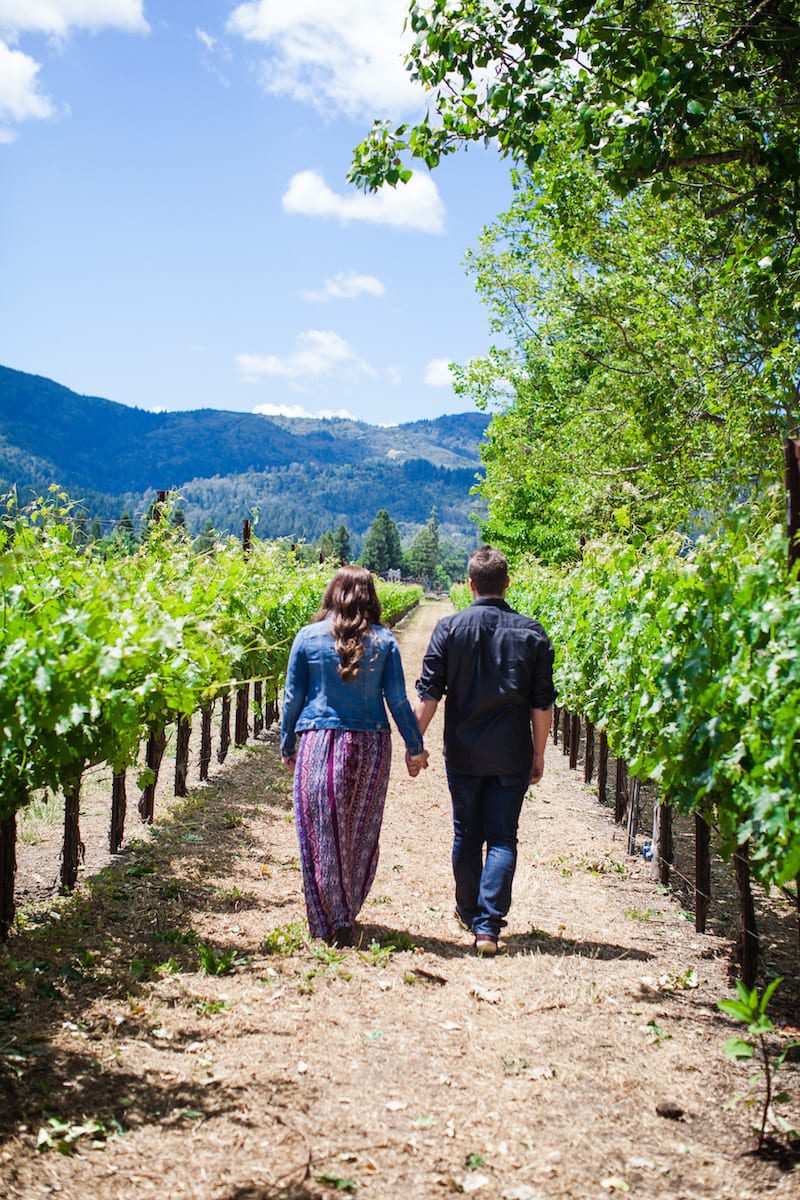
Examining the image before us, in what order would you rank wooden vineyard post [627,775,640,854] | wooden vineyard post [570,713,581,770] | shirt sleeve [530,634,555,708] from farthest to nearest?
wooden vineyard post [570,713,581,770], wooden vineyard post [627,775,640,854], shirt sleeve [530,634,555,708]

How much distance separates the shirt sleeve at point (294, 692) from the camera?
473 cm

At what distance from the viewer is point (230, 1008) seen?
402cm

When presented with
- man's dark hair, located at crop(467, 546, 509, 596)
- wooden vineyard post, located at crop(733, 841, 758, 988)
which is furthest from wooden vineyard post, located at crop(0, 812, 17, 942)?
wooden vineyard post, located at crop(733, 841, 758, 988)

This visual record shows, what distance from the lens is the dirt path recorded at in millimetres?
2834

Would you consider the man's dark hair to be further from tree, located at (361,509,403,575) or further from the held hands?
tree, located at (361,509,403,575)

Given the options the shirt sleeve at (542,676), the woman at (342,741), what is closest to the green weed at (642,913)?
the shirt sleeve at (542,676)

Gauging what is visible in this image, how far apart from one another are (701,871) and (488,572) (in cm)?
201

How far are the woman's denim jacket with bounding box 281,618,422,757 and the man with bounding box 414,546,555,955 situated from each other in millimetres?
222

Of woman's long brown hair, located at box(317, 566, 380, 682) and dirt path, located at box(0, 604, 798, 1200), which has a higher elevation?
woman's long brown hair, located at box(317, 566, 380, 682)

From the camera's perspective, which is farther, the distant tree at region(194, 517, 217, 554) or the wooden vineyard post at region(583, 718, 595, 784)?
the distant tree at region(194, 517, 217, 554)

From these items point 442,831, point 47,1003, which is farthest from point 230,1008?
point 442,831

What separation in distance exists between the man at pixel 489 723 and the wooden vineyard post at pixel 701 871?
1.03 metres

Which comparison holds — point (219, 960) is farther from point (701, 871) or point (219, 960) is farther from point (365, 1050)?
point (701, 871)

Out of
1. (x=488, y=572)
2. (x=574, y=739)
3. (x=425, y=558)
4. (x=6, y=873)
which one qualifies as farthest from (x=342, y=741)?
(x=425, y=558)
